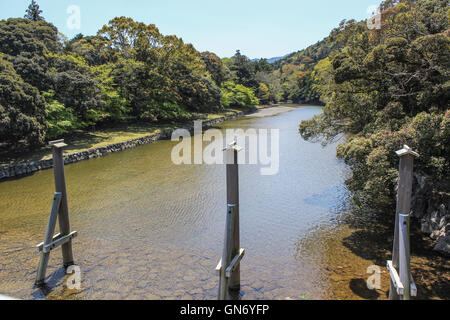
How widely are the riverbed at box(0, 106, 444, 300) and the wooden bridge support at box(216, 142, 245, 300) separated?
95cm

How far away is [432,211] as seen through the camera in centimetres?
686

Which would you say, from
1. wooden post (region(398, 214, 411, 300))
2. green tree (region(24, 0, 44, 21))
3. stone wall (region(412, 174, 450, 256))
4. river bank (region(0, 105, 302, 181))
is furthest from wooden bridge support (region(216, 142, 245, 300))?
green tree (region(24, 0, 44, 21))

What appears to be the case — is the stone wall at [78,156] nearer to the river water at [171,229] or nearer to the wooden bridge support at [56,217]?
the river water at [171,229]

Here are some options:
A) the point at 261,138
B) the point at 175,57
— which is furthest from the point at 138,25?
the point at 261,138

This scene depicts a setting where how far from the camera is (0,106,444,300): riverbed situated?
511 cm

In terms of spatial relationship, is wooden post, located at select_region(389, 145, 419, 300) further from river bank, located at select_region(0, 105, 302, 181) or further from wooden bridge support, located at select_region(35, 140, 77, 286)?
river bank, located at select_region(0, 105, 302, 181)

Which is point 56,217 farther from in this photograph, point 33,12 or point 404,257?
point 33,12

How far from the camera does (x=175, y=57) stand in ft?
79.5

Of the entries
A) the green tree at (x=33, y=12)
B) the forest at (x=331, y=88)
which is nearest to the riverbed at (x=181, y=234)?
the forest at (x=331, y=88)

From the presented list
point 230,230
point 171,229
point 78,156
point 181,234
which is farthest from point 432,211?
point 78,156

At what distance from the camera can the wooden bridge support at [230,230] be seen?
4066mm

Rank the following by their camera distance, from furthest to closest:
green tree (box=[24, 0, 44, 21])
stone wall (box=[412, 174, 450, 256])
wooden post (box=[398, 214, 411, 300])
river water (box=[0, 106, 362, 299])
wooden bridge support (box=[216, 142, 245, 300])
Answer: green tree (box=[24, 0, 44, 21]) → stone wall (box=[412, 174, 450, 256]) → river water (box=[0, 106, 362, 299]) → wooden bridge support (box=[216, 142, 245, 300]) → wooden post (box=[398, 214, 411, 300])
